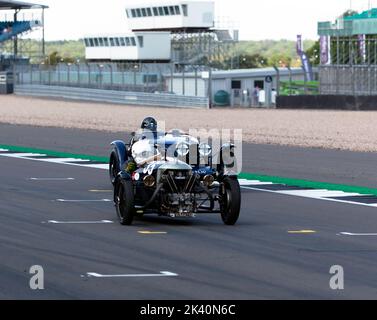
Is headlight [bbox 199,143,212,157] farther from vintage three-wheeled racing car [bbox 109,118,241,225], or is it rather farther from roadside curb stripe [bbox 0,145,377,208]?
roadside curb stripe [bbox 0,145,377,208]

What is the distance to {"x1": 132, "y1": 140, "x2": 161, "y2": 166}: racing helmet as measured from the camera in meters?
15.5

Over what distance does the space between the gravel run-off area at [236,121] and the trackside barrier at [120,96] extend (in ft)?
7.37

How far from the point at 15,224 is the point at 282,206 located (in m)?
4.42

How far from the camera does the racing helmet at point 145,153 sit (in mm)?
15469

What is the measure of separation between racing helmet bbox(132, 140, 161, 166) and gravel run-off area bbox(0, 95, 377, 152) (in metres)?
13.6

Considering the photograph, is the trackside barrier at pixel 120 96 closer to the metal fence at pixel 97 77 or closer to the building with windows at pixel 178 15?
the metal fence at pixel 97 77

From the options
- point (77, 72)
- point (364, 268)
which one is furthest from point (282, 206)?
point (77, 72)

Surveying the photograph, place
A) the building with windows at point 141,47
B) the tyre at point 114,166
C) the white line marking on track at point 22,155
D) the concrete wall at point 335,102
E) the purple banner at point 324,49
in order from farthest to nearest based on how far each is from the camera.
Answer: the building with windows at point 141,47 → the purple banner at point 324,49 → the concrete wall at point 335,102 → the white line marking on track at point 22,155 → the tyre at point 114,166

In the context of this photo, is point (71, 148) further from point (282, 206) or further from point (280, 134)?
point (282, 206)

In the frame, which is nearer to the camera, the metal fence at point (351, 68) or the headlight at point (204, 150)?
the headlight at point (204, 150)

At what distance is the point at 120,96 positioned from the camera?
6306 centimetres

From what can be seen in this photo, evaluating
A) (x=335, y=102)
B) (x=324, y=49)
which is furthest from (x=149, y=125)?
(x=324, y=49)

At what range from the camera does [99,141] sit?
32094mm

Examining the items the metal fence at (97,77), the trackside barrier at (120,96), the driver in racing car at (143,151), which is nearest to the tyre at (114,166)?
the driver in racing car at (143,151)
